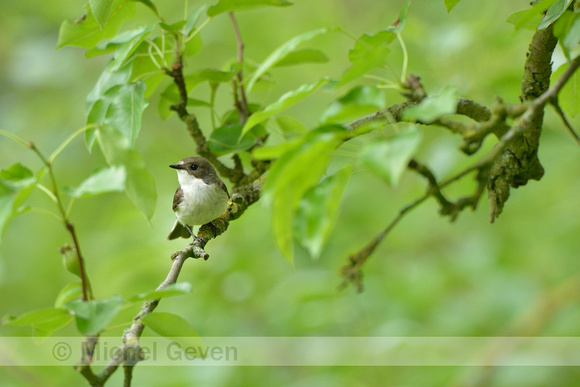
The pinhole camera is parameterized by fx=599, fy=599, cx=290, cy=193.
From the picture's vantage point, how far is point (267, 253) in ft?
20.8

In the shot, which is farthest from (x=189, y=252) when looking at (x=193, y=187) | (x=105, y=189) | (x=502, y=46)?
(x=502, y=46)

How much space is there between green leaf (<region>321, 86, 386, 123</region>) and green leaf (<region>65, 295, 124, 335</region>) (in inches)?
30.7

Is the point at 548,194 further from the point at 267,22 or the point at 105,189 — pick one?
the point at 105,189

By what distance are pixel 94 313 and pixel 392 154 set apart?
942mm

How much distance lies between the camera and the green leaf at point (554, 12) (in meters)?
1.98

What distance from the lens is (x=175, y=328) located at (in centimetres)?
196

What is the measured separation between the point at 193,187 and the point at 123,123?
6.27ft

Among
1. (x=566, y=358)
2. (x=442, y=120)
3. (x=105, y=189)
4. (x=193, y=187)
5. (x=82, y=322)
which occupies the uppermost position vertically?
(x=193, y=187)

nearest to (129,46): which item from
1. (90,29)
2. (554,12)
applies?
(90,29)

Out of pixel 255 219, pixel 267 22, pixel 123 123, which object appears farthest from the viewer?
pixel 267 22

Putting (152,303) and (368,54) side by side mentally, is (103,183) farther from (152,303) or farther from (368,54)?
(368,54)

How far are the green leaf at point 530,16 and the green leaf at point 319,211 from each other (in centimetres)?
104

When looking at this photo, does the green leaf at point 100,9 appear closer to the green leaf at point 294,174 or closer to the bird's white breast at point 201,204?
the green leaf at point 294,174

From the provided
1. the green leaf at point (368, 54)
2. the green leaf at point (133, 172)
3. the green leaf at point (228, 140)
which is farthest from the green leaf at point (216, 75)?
the green leaf at point (133, 172)
